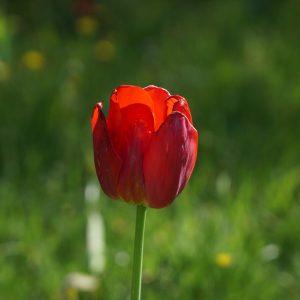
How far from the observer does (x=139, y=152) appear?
119cm

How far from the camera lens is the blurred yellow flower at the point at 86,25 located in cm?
380

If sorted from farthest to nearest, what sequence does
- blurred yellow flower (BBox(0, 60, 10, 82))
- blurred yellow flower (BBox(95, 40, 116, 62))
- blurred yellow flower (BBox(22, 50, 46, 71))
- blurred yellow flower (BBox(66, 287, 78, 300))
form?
blurred yellow flower (BBox(95, 40, 116, 62)), blurred yellow flower (BBox(22, 50, 46, 71)), blurred yellow flower (BBox(0, 60, 10, 82)), blurred yellow flower (BBox(66, 287, 78, 300))

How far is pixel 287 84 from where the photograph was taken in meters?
3.45

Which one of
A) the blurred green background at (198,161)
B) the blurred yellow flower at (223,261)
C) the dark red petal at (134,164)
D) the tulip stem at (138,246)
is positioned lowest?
the tulip stem at (138,246)

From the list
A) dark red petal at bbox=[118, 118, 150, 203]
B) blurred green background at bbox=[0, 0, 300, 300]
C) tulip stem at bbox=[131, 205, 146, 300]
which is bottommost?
tulip stem at bbox=[131, 205, 146, 300]

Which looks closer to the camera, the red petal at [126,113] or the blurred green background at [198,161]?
the red petal at [126,113]

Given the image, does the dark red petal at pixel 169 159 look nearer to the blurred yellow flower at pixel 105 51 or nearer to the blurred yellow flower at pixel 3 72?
the blurred yellow flower at pixel 3 72

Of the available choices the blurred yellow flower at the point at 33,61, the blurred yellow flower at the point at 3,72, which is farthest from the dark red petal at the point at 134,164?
the blurred yellow flower at the point at 33,61

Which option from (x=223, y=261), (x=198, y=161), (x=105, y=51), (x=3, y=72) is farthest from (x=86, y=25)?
(x=223, y=261)

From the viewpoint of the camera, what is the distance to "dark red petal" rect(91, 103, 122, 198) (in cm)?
119

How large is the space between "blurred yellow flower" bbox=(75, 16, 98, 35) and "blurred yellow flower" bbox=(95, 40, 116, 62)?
0.10 meters

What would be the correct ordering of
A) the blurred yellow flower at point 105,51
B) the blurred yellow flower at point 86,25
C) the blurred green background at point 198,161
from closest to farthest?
the blurred green background at point 198,161
the blurred yellow flower at point 105,51
the blurred yellow flower at point 86,25

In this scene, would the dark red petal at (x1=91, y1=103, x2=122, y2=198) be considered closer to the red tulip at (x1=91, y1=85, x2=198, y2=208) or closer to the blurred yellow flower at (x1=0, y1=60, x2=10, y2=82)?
the red tulip at (x1=91, y1=85, x2=198, y2=208)

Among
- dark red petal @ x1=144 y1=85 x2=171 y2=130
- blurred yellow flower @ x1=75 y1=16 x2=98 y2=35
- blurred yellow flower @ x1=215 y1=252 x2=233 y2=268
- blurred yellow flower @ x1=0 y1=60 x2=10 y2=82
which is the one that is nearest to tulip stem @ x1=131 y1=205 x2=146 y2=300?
dark red petal @ x1=144 y1=85 x2=171 y2=130
